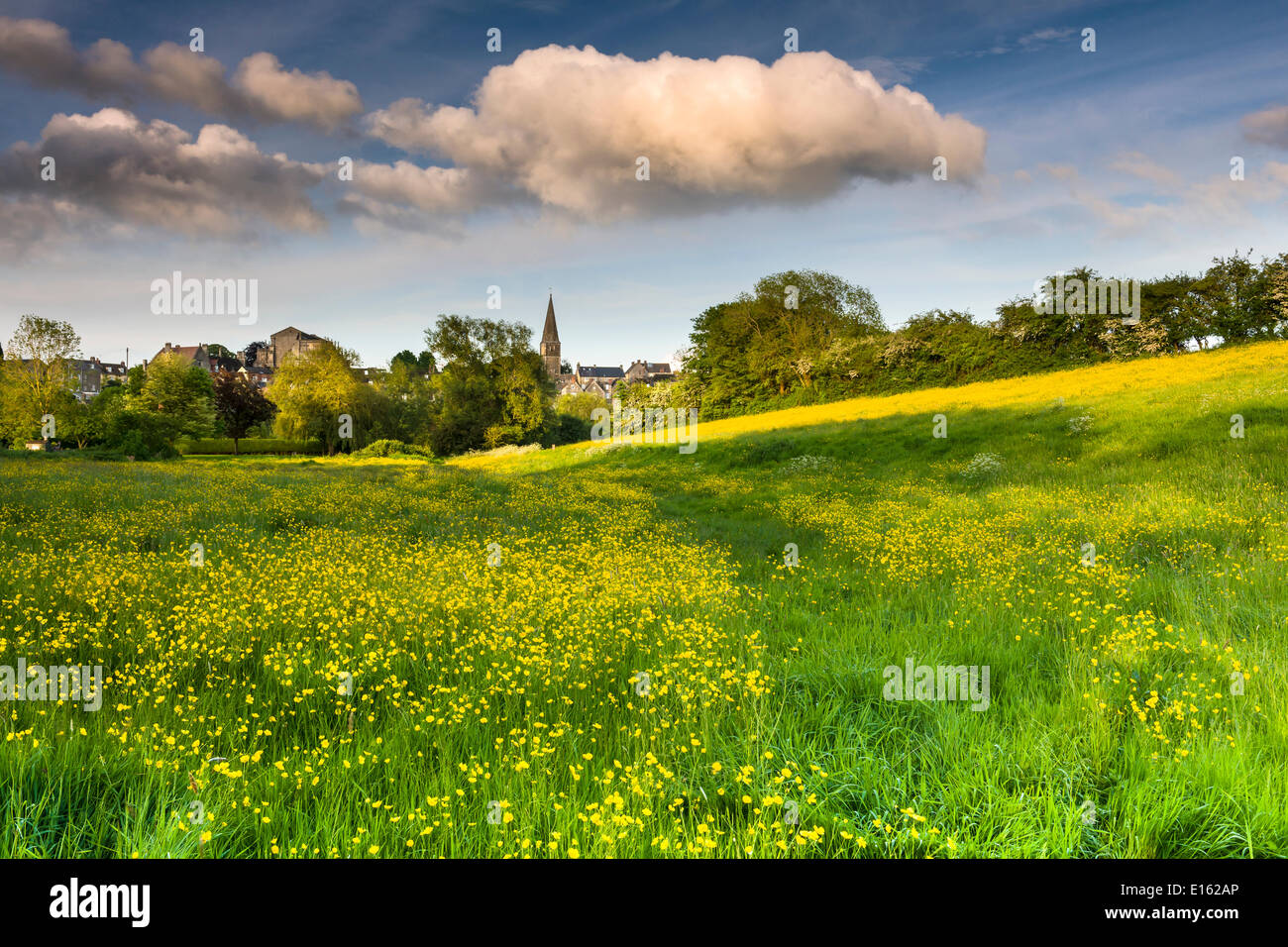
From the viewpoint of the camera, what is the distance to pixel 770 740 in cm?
409

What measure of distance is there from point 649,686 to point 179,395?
69442mm

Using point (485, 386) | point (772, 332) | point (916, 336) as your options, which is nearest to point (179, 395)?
point (485, 386)

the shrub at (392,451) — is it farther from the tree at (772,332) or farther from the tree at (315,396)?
the tree at (772,332)

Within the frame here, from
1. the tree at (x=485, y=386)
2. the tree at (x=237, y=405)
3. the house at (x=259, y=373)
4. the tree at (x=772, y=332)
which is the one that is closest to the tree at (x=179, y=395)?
the tree at (x=237, y=405)

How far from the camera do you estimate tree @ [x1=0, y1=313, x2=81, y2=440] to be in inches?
1618

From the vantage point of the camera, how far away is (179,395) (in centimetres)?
5731

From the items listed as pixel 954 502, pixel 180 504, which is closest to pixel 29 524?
pixel 180 504

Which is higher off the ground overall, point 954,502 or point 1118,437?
point 1118,437

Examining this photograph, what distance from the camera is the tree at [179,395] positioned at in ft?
181

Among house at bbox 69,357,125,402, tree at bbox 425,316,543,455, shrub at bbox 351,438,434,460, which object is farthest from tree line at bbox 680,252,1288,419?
house at bbox 69,357,125,402

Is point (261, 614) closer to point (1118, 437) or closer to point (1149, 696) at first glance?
point (1149, 696)

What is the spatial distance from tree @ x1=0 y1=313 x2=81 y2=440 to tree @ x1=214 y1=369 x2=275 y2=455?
23171mm

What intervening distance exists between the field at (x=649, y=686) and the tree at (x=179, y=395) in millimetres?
53750
